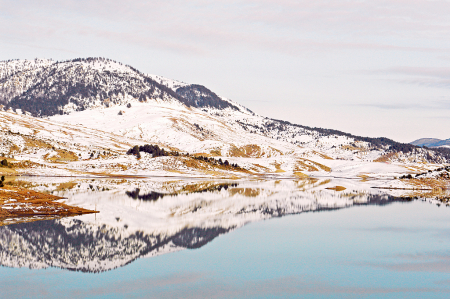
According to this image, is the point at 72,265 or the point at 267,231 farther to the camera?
the point at 267,231

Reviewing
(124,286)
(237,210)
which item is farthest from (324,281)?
(237,210)

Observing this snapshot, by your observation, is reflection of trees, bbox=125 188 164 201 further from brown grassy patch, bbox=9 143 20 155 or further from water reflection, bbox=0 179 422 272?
brown grassy patch, bbox=9 143 20 155

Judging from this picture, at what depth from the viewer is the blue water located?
89.5ft

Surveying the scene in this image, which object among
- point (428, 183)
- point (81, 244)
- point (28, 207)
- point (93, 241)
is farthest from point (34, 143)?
point (81, 244)

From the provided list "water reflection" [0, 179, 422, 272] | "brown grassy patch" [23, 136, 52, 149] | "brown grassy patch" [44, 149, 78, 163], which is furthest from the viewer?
"brown grassy patch" [23, 136, 52, 149]

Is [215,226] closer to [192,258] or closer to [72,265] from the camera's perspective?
[192,258]

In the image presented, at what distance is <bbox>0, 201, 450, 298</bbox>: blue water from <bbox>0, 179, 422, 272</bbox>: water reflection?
2.27m

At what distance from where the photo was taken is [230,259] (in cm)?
3572

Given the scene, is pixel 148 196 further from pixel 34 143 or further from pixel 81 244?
pixel 34 143

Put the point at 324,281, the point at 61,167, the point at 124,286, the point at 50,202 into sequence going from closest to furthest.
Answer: the point at 124,286 < the point at 324,281 < the point at 50,202 < the point at 61,167

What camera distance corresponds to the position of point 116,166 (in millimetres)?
154875

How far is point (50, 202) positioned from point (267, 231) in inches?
1161

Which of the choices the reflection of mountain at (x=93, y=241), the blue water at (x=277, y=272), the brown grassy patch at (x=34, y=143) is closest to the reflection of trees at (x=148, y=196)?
the reflection of mountain at (x=93, y=241)

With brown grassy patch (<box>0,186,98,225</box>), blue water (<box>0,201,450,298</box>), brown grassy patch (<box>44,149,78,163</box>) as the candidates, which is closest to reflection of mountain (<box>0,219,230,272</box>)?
blue water (<box>0,201,450,298</box>)
